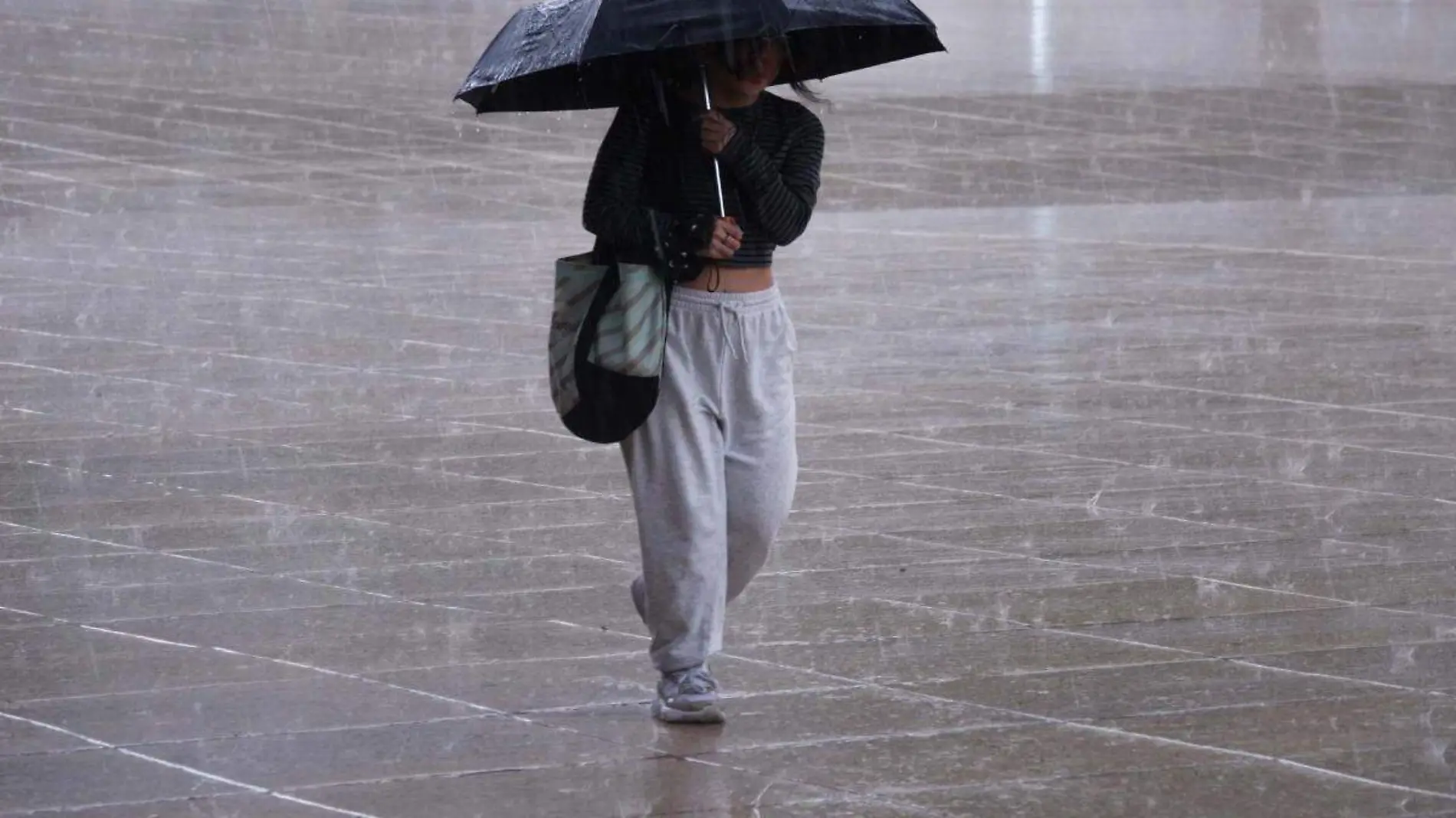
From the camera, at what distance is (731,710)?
4.54 m

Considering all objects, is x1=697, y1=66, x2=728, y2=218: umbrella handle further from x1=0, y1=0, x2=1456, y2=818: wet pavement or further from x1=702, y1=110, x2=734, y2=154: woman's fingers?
x1=0, y1=0, x2=1456, y2=818: wet pavement

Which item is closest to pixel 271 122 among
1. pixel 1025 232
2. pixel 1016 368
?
pixel 1025 232

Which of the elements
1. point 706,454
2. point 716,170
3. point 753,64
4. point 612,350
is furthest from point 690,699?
point 753,64

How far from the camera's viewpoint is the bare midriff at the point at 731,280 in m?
4.31

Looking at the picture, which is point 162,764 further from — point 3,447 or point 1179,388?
point 1179,388

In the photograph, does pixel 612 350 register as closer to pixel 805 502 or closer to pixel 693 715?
pixel 693 715

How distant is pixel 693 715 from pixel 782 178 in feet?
3.59

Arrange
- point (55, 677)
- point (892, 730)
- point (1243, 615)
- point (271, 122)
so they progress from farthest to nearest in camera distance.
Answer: point (271, 122) → point (1243, 615) → point (55, 677) → point (892, 730)

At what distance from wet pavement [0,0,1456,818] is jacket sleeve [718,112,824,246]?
102 cm

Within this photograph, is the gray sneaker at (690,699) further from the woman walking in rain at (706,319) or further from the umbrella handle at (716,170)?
the umbrella handle at (716,170)

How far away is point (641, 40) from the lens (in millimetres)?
4066

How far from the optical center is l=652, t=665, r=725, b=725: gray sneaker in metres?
4.37

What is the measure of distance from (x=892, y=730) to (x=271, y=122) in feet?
40.4

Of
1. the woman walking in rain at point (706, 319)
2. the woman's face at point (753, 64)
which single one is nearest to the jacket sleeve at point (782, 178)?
the woman walking in rain at point (706, 319)
